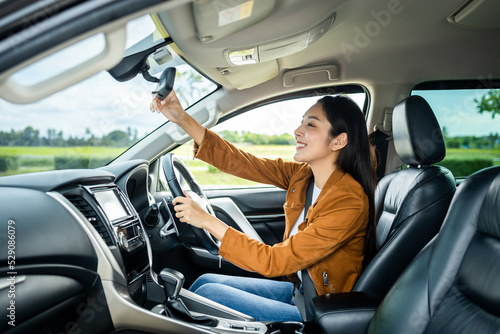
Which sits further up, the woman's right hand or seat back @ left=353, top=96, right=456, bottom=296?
the woman's right hand

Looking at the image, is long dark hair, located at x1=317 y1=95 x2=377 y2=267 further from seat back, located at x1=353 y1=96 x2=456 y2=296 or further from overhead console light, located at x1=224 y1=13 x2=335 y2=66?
overhead console light, located at x1=224 y1=13 x2=335 y2=66

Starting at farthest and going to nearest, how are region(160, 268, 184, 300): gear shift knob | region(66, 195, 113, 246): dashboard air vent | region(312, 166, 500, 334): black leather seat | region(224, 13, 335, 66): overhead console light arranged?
region(224, 13, 335, 66): overhead console light, region(160, 268, 184, 300): gear shift knob, region(66, 195, 113, 246): dashboard air vent, region(312, 166, 500, 334): black leather seat

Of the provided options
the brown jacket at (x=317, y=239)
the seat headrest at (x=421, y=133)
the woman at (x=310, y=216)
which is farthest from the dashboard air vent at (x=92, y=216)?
the seat headrest at (x=421, y=133)

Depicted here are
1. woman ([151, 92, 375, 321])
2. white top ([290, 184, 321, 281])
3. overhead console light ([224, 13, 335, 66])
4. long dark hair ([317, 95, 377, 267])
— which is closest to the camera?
woman ([151, 92, 375, 321])

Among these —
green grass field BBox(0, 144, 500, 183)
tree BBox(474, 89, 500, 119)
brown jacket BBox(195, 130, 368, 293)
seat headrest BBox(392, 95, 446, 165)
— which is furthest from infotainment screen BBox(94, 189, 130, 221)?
tree BBox(474, 89, 500, 119)

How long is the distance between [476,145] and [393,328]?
2456mm

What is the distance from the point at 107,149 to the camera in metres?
1.91

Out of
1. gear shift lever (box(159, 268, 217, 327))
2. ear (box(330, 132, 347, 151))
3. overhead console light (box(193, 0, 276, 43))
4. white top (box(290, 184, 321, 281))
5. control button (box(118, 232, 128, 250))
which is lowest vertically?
gear shift lever (box(159, 268, 217, 327))

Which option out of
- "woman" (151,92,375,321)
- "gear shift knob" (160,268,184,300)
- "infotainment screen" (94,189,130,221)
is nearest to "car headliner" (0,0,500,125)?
"woman" (151,92,375,321)

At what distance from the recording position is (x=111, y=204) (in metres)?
1.45

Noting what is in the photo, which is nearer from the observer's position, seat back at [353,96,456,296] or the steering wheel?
seat back at [353,96,456,296]

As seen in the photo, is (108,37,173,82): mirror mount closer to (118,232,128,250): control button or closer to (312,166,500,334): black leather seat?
(118,232,128,250): control button

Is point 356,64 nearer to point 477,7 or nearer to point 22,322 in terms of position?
point 477,7

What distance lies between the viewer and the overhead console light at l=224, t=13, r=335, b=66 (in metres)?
1.91
